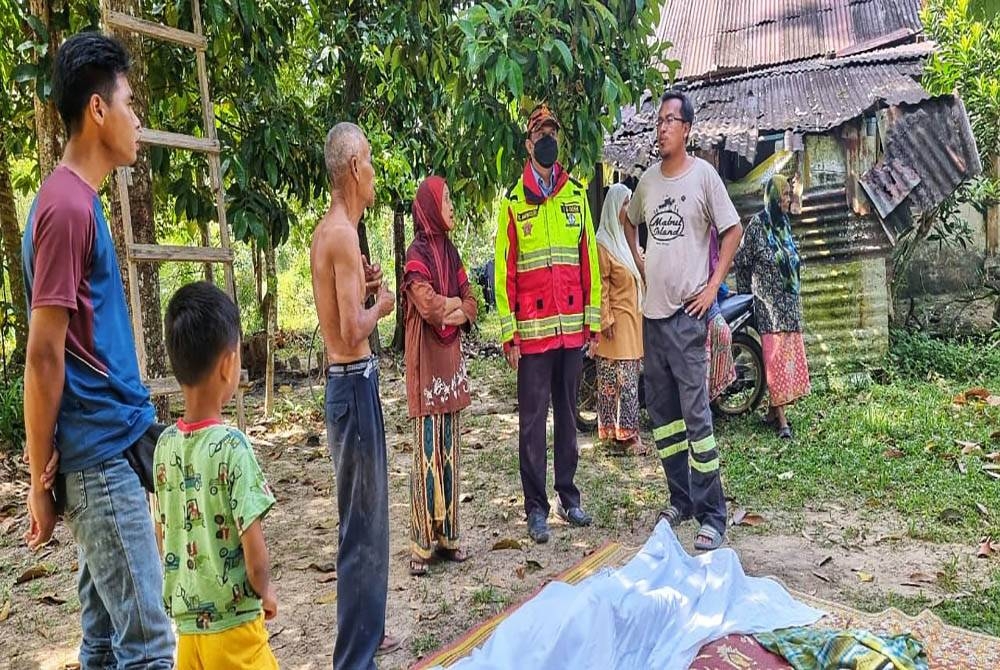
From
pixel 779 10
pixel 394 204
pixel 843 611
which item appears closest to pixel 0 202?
pixel 394 204

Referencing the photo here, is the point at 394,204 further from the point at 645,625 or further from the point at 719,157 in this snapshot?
the point at 645,625

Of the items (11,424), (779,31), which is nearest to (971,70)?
(779,31)

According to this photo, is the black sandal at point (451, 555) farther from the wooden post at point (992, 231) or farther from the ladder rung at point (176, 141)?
the wooden post at point (992, 231)

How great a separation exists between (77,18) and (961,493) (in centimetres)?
561

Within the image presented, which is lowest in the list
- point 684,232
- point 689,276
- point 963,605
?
point 963,605

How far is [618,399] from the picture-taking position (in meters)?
5.68

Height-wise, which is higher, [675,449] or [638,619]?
[675,449]

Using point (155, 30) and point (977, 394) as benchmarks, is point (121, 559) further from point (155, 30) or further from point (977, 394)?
point (977, 394)

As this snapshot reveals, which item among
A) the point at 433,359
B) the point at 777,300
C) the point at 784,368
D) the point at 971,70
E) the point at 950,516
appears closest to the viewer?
the point at 433,359

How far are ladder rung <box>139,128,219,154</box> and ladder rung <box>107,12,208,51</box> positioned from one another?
1.48 ft

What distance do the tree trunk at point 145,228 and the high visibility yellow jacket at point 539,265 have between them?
1.84 meters

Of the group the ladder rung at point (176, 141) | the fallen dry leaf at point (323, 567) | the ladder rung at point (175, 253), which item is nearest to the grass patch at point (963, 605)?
the fallen dry leaf at point (323, 567)

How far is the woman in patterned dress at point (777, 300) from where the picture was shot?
5.80m

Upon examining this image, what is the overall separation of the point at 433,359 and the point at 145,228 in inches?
68.3
